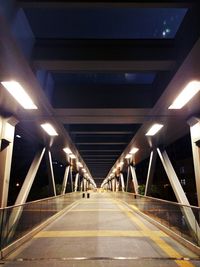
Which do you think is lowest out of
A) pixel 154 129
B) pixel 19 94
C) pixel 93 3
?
pixel 19 94

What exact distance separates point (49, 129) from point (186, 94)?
5017 millimetres

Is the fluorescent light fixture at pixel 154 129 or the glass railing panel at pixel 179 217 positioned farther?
the fluorescent light fixture at pixel 154 129

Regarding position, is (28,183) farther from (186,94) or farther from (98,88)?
(186,94)

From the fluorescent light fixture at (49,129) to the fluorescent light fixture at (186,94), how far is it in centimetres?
404

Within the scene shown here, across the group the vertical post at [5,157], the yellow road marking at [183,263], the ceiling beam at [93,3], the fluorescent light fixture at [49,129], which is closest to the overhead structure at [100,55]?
the ceiling beam at [93,3]

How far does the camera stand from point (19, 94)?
529 cm

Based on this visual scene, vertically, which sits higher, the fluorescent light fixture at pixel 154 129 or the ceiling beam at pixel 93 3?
the ceiling beam at pixel 93 3

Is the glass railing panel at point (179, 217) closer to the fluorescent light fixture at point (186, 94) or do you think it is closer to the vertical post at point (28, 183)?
the fluorescent light fixture at point (186, 94)

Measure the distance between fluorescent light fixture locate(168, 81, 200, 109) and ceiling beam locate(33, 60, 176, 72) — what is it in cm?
56

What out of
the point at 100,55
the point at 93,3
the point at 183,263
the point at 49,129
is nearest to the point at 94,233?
the point at 183,263

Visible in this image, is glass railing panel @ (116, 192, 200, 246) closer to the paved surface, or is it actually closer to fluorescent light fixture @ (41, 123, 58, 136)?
the paved surface

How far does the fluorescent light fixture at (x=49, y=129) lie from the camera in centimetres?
819

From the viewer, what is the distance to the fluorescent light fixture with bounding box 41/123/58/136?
26.9 ft

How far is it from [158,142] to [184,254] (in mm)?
6831
